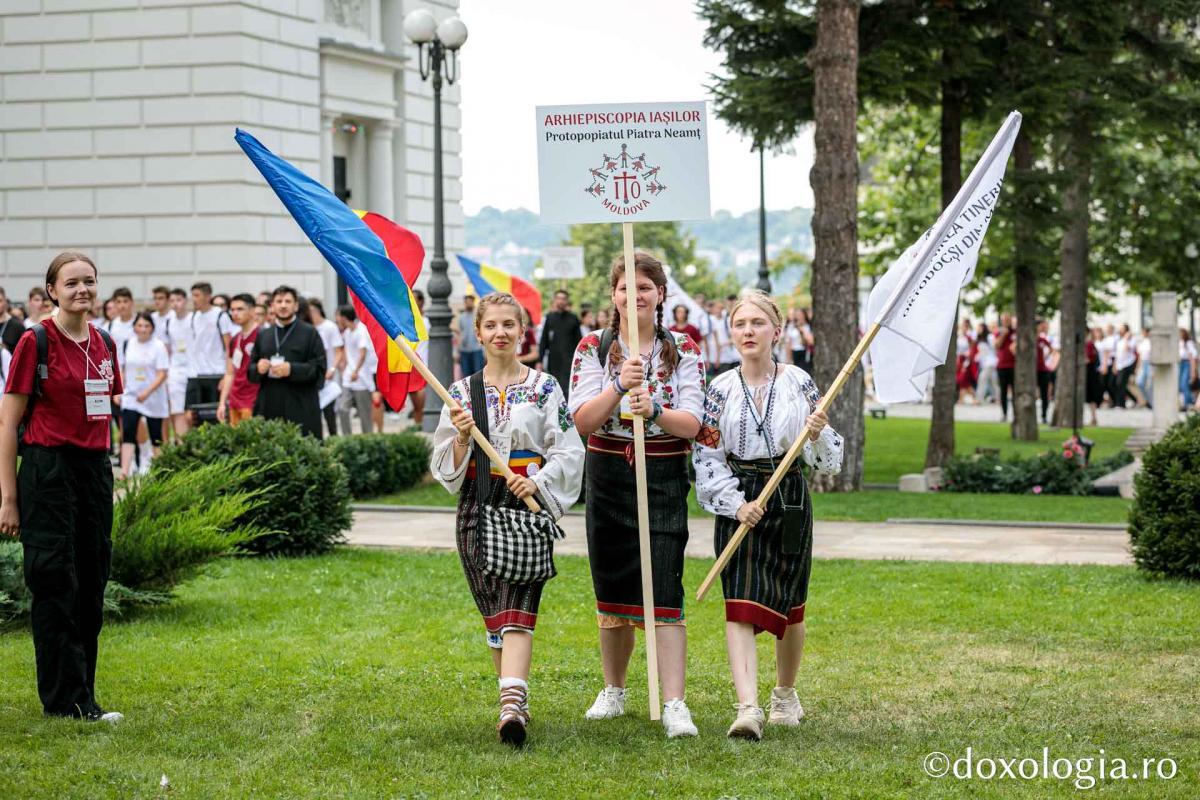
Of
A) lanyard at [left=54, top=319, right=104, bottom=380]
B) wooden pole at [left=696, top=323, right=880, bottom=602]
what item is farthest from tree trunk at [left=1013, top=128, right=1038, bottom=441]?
lanyard at [left=54, top=319, right=104, bottom=380]

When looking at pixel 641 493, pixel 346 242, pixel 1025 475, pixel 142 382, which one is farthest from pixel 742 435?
pixel 1025 475

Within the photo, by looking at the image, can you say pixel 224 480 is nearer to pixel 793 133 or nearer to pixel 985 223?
pixel 985 223

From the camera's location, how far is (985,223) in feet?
24.2

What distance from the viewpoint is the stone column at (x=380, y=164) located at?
29.8 metres

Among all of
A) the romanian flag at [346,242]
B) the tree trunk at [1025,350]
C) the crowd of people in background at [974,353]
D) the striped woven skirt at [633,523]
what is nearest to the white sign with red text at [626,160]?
the romanian flag at [346,242]

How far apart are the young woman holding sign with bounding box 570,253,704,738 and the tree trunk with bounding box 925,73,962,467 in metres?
13.5

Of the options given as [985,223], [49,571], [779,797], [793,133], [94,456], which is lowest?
[779,797]

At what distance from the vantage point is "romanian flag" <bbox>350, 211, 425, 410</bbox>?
764 centimetres

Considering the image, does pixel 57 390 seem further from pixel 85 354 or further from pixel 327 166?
pixel 327 166

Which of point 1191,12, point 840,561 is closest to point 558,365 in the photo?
point 840,561

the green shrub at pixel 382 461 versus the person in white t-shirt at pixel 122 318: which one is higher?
the person in white t-shirt at pixel 122 318

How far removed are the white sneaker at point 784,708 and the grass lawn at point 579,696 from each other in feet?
0.21

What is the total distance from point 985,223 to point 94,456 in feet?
13.4

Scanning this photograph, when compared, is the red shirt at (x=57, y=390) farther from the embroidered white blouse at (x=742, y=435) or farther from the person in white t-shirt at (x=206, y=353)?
the person in white t-shirt at (x=206, y=353)
